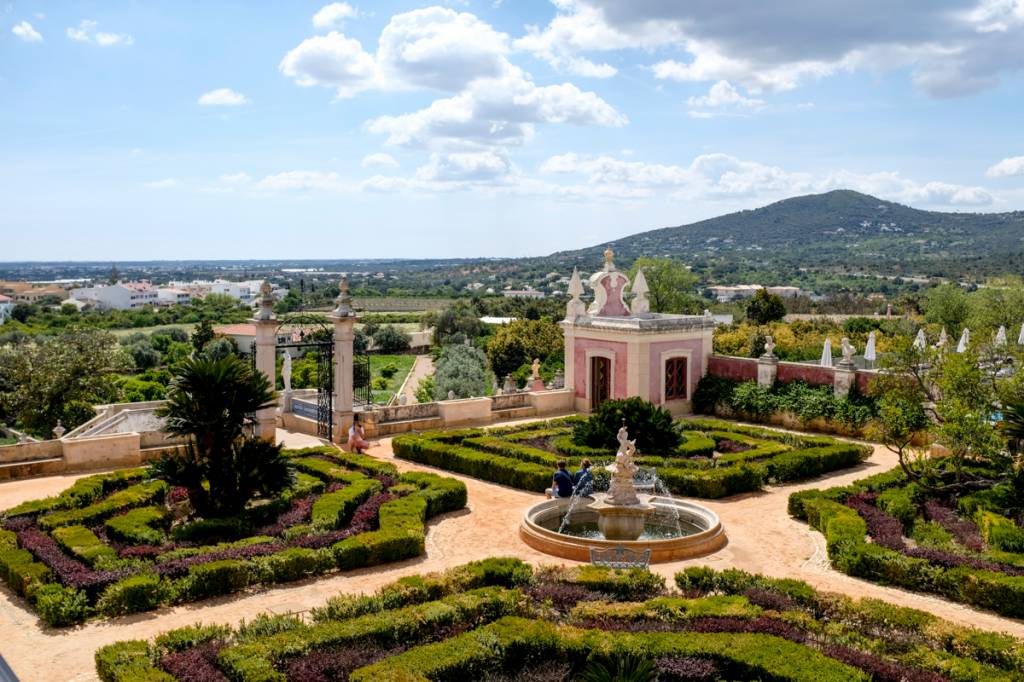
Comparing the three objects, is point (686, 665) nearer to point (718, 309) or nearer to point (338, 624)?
point (338, 624)

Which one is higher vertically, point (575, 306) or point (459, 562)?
point (575, 306)

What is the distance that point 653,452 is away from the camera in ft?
62.6

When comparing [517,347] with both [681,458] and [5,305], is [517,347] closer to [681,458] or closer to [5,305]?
[681,458]

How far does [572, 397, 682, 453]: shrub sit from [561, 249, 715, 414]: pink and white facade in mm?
5475

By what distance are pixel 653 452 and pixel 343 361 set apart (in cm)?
818

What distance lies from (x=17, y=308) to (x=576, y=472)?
122 m

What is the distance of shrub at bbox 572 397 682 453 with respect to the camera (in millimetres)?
19156

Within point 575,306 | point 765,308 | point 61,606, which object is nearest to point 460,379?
point 575,306

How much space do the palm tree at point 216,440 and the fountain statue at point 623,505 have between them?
5.68 meters

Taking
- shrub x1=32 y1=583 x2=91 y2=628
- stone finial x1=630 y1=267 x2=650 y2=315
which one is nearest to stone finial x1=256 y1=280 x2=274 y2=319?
shrub x1=32 y1=583 x2=91 y2=628

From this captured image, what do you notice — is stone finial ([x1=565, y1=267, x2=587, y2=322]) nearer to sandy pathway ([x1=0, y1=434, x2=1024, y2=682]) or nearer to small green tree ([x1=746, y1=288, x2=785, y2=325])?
sandy pathway ([x1=0, y1=434, x2=1024, y2=682])

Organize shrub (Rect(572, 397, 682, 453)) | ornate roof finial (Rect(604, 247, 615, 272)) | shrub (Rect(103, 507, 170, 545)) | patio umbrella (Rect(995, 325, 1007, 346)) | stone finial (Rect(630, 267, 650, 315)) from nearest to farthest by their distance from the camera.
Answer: shrub (Rect(103, 507, 170, 545)) → shrub (Rect(572, 397, 682, 453)) → patio umbrella (Rect(995, 325, 1007, 346)) → ornate roof finial (Rect(604, 247, 615, 272)) → stone finial (Rect(630, 267, 650, 315))

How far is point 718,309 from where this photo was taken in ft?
319

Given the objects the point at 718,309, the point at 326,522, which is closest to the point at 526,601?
the point at 326,522
